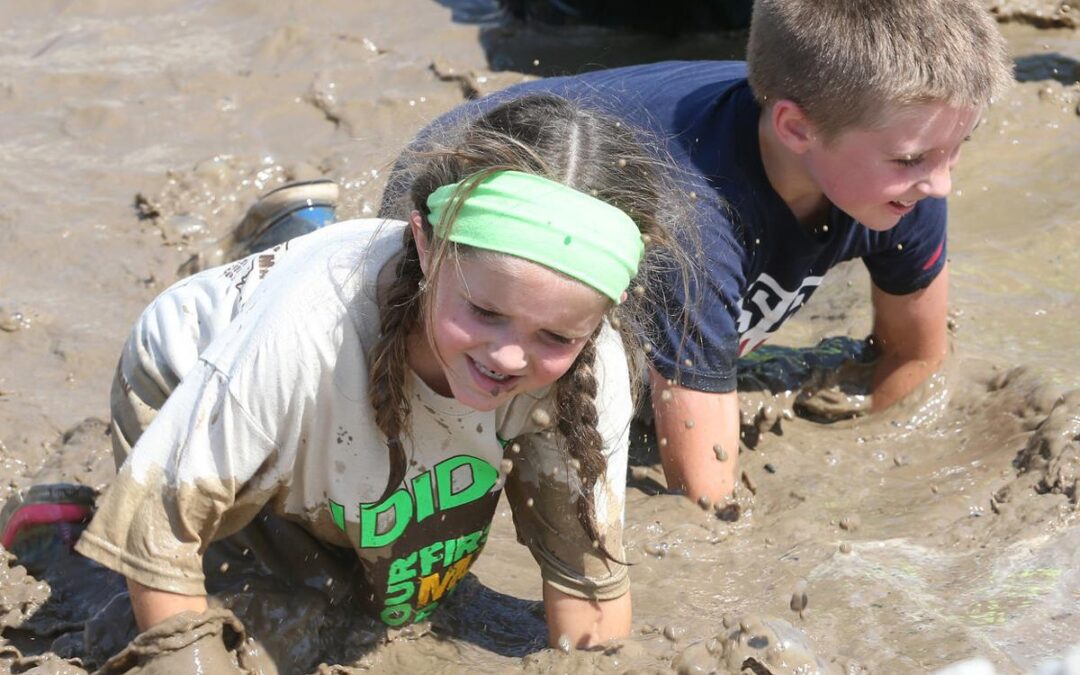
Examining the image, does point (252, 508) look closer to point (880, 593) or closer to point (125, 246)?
point (880, 593)

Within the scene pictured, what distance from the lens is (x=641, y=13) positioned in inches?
231

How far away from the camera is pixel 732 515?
310 centimetres

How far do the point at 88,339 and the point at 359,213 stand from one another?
1009 millimetres

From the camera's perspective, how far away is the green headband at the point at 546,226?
1.98 meters

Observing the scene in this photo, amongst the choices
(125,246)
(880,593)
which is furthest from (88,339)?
(880,593)

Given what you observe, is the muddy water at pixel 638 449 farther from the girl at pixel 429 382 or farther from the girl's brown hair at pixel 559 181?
the girl's brown hair at pixel 559 181

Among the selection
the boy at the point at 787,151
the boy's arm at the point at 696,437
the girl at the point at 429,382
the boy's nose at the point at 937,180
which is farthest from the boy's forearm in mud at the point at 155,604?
the boy's nose at the point at 937,180

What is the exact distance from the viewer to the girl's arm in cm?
247

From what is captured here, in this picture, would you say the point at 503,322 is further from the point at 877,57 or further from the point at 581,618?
the point at 877,57

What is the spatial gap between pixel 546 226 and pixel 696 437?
47.0 inches

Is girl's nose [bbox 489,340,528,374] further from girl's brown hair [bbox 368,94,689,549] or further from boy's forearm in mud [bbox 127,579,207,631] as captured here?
boy's forearm in mud [bbox 127,579,207,631]

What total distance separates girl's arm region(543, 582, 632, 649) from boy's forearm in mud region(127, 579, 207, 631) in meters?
0.66

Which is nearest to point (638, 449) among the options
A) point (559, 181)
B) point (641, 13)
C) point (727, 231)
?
point (727, 231)

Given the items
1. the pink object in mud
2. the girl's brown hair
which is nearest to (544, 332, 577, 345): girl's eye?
the girl's brown hair
